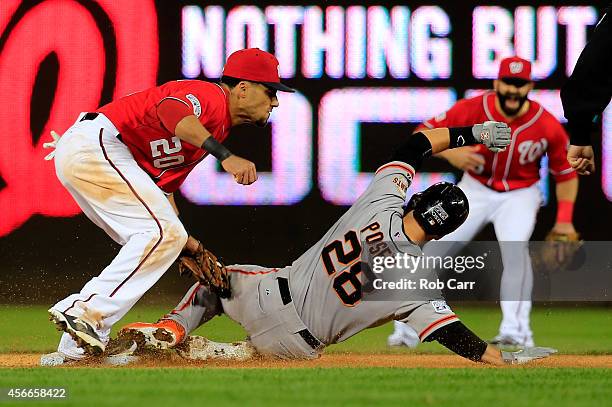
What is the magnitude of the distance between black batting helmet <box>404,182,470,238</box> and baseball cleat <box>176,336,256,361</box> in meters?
1.04

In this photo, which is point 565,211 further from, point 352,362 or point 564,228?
point 352,362

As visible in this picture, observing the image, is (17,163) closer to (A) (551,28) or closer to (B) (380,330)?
(B) (380,330)

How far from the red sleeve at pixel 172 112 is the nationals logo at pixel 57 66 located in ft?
8.98

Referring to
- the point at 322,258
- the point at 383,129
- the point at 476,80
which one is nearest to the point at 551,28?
the point at 476,80

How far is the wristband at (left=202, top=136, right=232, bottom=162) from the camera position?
5125mm

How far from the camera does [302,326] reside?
541cm

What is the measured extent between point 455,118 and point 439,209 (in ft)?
8.33

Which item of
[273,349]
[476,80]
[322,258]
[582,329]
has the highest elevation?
[476,80]

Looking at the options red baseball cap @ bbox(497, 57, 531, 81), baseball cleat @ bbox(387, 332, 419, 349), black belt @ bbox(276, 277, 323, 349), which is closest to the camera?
black belt @ bbox(276, 277, 323, 349)

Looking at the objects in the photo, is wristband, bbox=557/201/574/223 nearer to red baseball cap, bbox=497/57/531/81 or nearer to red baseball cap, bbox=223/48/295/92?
red baseball cap, bbox=497/57/531/81

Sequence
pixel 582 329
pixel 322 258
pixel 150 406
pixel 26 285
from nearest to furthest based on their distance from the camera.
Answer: pixel 150 406 → pixel 322 258 → pixel 582 329 → pixel 26 285

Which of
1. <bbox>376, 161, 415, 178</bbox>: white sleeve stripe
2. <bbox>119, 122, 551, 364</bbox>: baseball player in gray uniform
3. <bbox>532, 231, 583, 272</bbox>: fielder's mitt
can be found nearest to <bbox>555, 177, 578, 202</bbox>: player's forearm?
<bbox>532, 231, 583, 272</bbox>: fielder's mitt

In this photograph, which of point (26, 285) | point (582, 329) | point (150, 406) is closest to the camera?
point (150, 406)

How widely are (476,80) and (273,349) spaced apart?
10.7 ft
